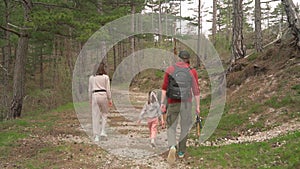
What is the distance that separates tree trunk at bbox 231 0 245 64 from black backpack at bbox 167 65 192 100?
33.0ft

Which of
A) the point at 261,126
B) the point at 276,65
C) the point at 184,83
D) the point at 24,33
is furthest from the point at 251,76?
the point at 24,33

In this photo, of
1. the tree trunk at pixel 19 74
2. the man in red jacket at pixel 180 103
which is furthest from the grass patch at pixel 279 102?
the tree trunk at pixel 19 74

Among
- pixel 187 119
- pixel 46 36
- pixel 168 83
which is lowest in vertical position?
pixel 187 119

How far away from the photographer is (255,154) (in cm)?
706

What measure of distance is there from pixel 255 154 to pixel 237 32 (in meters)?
10.1

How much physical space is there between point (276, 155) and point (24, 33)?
10.5 metres

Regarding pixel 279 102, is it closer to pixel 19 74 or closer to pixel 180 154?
pixel 180 154

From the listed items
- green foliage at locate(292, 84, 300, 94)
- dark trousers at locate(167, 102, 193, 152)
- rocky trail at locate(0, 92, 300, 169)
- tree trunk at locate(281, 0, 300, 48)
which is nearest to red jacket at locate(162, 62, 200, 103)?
dark trousers at locate(167, 102, 193, 152)

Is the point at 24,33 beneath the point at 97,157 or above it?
above

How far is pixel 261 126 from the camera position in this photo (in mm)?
9828

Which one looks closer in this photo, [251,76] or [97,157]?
[97,157]

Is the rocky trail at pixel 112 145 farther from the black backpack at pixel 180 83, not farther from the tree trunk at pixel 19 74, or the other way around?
the tree trunk at pixel 19 74

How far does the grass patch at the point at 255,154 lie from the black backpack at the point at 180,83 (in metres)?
1.46

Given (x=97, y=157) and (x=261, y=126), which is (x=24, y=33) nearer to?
(x=97, y=157)
